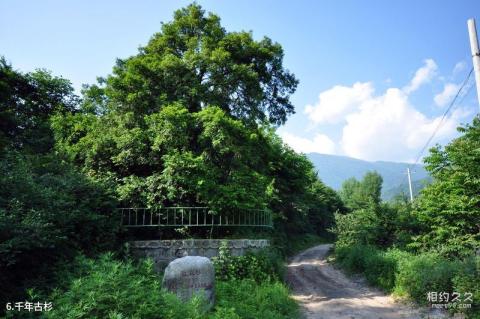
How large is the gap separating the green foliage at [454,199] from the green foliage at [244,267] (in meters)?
6.01

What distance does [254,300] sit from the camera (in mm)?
7348

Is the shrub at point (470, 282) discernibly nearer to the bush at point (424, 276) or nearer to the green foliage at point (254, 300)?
the bush at point (424, 276)

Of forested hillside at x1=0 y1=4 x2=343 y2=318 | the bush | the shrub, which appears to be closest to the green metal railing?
forested hillside at x1=0 y1=4 x2=343 y2=318

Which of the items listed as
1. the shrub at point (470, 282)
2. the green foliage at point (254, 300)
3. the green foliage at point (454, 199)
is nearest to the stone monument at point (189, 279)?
the green foliage at point (254, 300)

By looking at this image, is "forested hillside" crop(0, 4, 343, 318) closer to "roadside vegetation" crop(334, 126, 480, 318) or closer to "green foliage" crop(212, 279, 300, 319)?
"green foliage" crop(212, 279, 300, 319)

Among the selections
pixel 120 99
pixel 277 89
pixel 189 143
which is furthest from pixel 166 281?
pixel 277 89

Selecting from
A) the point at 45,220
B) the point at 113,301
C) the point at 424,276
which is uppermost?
the point at 45,220

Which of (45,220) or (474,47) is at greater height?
(474,47)

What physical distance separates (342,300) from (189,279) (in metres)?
5.22

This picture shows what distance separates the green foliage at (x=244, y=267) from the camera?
28.8 feet

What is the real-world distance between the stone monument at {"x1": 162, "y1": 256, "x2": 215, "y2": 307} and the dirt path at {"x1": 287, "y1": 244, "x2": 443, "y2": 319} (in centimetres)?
281

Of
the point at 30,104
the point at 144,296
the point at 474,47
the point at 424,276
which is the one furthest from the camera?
the point at 30,104

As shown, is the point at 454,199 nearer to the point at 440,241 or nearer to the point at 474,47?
the point at 440,241

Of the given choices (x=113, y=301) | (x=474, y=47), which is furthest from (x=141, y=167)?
(x=474, y=47)
